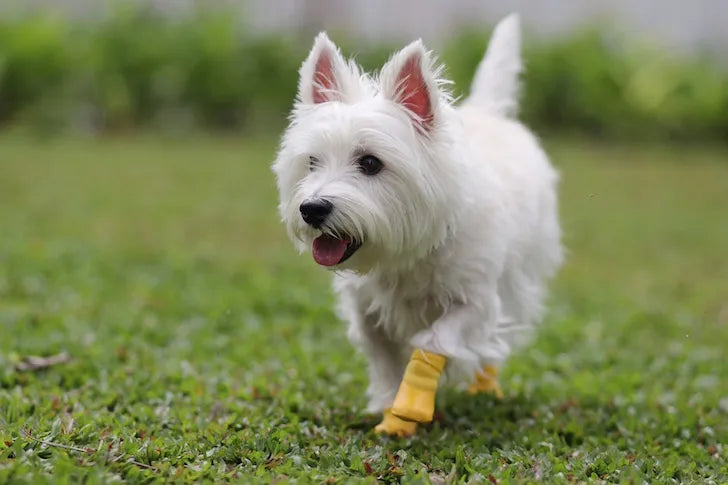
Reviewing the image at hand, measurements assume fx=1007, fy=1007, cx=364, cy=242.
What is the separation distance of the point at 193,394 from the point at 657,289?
5661 millimetres

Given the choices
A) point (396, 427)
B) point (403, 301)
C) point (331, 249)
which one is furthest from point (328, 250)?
point (396, 427)

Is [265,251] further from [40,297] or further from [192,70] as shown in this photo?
[192,70]

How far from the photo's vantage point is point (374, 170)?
4.80 m

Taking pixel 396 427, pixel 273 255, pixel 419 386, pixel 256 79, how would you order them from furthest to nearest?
pixel 256 79 < pixel 273 255 < pixel 396 427 < pixel 419 386

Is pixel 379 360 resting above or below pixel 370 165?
below

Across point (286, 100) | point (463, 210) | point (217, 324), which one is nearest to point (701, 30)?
point (286, 100)

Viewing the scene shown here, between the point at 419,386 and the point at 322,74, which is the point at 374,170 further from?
the point at 419,386

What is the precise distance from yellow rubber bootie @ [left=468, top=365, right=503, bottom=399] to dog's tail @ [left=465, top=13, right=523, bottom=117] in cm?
187

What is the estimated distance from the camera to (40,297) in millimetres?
8094

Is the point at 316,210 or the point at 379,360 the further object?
the point at 379,360

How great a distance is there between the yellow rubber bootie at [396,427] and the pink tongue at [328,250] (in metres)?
0.97

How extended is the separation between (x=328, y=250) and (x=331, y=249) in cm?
2

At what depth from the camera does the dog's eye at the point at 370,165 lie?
4789 mm

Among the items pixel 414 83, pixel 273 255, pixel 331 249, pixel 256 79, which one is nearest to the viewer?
pixel 331 249
